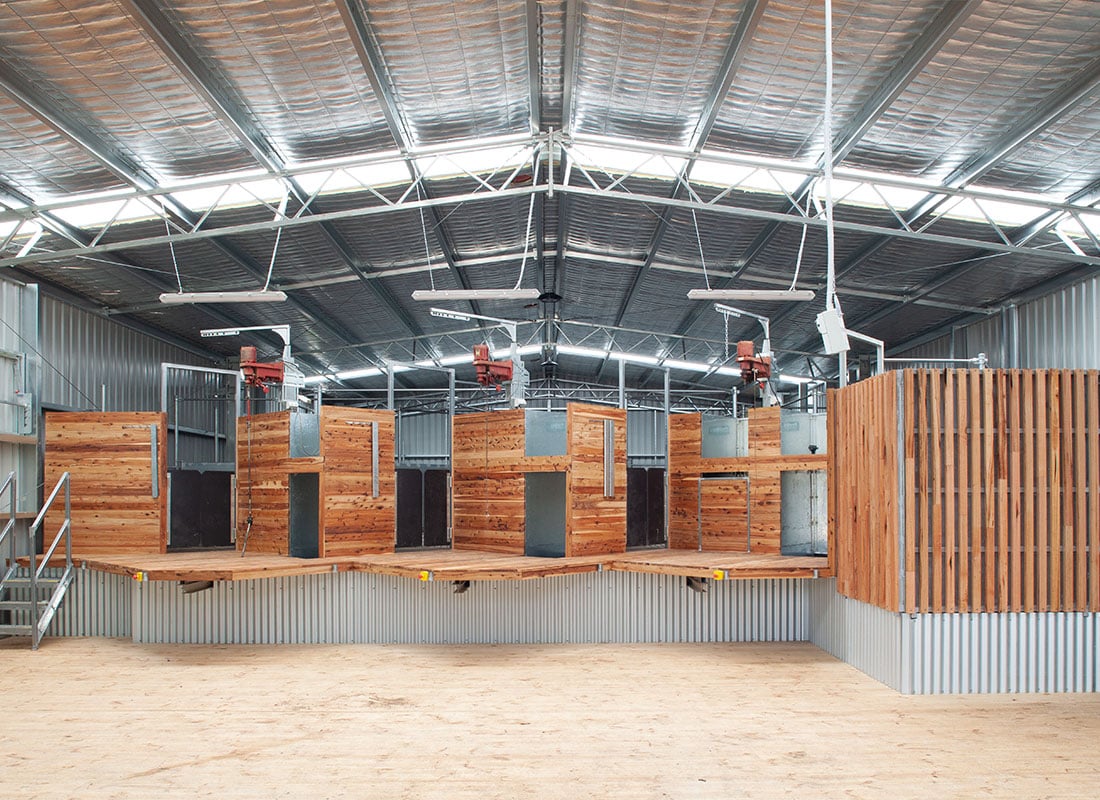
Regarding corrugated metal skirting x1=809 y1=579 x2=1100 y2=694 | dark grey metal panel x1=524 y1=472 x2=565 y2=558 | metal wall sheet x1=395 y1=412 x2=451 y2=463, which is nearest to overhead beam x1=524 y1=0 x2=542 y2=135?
dark grey metal panel x1=524 y1=472 x2=565 y2=558

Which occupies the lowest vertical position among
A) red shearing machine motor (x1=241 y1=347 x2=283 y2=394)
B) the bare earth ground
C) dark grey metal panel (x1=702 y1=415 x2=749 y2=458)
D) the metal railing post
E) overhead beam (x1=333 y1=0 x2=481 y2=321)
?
the bare earth ground

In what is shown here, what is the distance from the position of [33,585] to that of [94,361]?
7998 millimetres

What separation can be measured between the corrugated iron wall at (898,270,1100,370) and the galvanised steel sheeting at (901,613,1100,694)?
20.9 feet

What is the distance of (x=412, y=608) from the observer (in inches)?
459

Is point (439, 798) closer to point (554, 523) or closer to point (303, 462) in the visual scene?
point (554, 523)

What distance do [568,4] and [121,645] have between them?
1018cm

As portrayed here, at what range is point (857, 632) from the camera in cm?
998

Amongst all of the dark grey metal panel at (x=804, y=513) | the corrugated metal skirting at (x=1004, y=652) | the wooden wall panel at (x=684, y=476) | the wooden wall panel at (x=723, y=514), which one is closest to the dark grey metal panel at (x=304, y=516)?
the wooden wall panel at (x=684, y=476)

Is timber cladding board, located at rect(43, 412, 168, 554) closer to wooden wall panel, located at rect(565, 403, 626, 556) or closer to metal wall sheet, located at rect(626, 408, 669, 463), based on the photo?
wooden wall panel, located at rect(565, 403, 626, 556)

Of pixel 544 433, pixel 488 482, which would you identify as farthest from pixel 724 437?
pixel 488 482

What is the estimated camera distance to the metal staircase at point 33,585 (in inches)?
439

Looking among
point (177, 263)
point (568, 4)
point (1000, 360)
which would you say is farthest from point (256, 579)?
point (1000, 360)

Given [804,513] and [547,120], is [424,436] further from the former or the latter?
[804,513]

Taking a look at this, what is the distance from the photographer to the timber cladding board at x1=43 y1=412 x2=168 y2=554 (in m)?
12.9
